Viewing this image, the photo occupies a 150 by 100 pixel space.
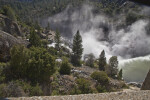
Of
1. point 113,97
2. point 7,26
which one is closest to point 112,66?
point 7,26

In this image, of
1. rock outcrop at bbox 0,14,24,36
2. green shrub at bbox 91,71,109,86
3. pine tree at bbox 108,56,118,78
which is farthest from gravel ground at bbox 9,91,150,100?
pine tree at bbox 108,56,118,78

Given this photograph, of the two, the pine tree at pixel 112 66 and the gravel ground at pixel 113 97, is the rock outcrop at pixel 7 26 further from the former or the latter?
the pine tree at pixel 112 66

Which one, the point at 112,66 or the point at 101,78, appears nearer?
the point at 101,78

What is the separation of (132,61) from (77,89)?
46.3 metres

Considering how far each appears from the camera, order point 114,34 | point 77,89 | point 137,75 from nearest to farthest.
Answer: point 77,89, point 137,75, point 114,34

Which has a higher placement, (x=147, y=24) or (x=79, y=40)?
(x=147, y=24)

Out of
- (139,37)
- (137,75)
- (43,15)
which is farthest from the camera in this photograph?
(43,15)

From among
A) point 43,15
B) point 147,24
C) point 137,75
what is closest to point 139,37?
point 147,24

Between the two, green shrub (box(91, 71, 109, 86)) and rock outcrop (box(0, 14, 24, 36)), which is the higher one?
rock outcrop (box(0, 14, 24, 36))

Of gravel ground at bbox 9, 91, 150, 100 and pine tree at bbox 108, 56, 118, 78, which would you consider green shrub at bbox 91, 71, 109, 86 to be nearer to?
pine tree at bbox 108, 56, 118, 78

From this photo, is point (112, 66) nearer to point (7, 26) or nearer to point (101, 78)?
point (101, 78)

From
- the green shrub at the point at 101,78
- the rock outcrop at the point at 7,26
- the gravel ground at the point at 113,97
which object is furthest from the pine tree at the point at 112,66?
the gravel ground at the point at 113,97

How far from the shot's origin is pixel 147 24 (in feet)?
252

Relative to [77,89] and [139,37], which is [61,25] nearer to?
[139,37]
